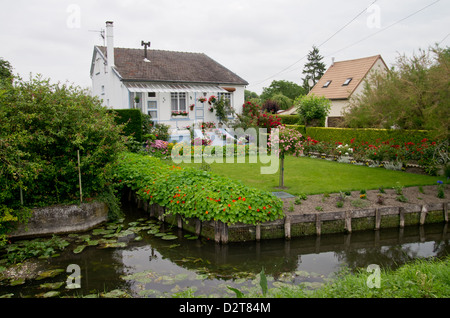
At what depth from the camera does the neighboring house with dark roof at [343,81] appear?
102ft

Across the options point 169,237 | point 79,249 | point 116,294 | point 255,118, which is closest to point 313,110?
point 255,118

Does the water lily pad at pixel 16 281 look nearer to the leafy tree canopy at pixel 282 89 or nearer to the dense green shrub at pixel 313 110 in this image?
the dense green shrub at pixel 313 110

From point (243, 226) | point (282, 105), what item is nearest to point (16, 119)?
point (243, 226)

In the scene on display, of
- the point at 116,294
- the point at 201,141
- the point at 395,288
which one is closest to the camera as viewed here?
the point at 395,288

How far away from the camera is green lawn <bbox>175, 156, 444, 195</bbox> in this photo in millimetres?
12398

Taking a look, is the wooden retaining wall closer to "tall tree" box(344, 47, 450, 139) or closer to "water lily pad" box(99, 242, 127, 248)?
A: "water lily pad" box(99, 242, 127, 248)

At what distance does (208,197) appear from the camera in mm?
8992

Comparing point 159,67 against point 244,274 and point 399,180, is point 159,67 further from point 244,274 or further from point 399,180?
point 244,274

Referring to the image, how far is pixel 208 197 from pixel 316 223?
3113 millimetres

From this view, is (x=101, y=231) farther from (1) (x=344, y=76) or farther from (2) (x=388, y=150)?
(1) (x=344, y=76)

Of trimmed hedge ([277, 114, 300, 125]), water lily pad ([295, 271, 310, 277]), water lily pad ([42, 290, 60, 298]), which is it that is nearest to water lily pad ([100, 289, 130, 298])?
water lily pad ([42, 290, 60, 298])

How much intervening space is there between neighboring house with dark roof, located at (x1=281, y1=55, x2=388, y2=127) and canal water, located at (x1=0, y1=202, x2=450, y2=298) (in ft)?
73.1

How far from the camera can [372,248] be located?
8906mm

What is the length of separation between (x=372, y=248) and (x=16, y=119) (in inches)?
382
